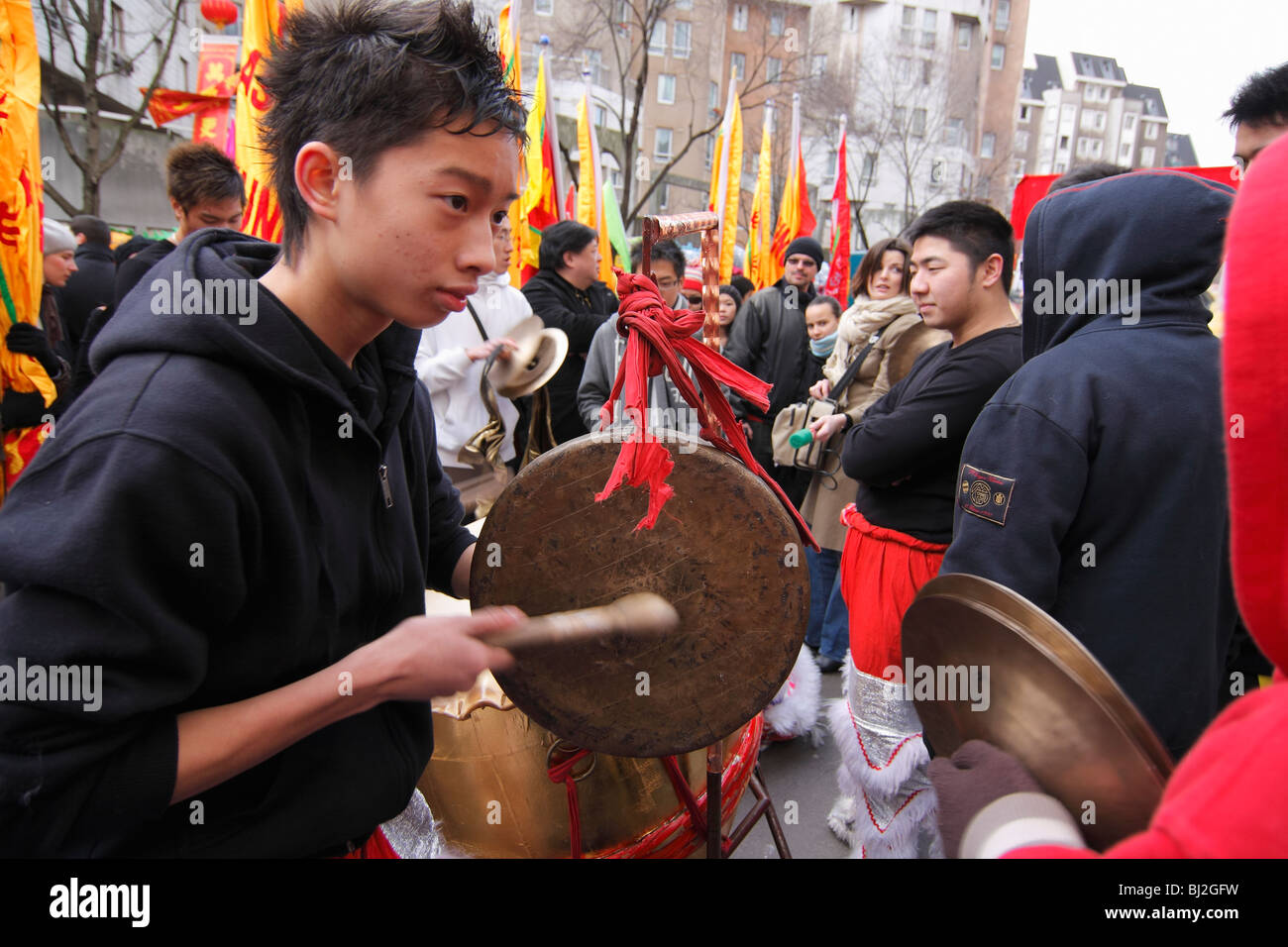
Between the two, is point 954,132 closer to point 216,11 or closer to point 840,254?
point 840,254

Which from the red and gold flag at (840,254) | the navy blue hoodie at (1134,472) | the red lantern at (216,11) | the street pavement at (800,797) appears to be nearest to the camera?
the navy blue hoodie at (1134,472)

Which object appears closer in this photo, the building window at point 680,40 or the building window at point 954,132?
the building window at point 680,40

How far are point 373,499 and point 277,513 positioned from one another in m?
0.23

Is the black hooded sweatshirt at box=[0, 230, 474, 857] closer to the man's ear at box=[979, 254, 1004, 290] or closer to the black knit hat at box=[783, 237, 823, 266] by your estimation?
the man's ear at box=[979, 254, 1004, 290]

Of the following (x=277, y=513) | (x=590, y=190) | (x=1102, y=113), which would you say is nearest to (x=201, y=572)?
(x=277, y=513)

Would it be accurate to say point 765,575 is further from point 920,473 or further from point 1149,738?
point 920,473

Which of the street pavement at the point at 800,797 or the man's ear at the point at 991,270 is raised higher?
the man's ear at the point at 991,270

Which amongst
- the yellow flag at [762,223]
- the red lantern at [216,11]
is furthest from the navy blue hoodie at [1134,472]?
the red lantern at [216,11]

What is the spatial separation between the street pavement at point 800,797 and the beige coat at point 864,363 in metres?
1.03

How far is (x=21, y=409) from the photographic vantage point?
12.2 ft

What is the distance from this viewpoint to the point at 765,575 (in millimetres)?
1453

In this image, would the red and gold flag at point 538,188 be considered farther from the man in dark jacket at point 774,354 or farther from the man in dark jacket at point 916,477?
the man in dark jacket at point 916,477

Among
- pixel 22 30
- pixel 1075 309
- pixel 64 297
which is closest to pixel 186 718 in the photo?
pixel 1075 309

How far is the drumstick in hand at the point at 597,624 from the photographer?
1.16 m
